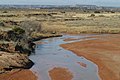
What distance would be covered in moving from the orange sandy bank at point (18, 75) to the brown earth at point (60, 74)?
1641 millimetres

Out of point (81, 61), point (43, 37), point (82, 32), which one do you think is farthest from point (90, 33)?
point (81, 61)

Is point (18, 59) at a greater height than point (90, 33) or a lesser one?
greater

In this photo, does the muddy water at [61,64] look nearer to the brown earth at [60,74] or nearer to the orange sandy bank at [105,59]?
the brown earth at [60,74]

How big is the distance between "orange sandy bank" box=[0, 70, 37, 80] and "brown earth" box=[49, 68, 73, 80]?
1.64m

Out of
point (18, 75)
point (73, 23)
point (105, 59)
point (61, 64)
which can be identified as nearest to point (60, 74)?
point (18, 75)

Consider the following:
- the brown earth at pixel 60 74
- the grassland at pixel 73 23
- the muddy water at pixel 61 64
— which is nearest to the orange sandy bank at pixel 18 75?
the muddy water at pixel 61 64

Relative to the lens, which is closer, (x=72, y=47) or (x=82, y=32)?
(x=72, y=47)

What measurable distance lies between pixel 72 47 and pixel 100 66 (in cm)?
1470

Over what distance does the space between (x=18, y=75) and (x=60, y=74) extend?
3.56 m

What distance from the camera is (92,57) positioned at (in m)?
35.0

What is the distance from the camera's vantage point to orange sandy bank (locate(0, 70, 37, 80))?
23.6 metres

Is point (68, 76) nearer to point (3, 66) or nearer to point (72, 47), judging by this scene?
point (3, 66)

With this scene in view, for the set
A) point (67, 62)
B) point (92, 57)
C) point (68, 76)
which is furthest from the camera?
point (92, 57)

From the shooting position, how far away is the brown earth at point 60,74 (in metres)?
24.2
